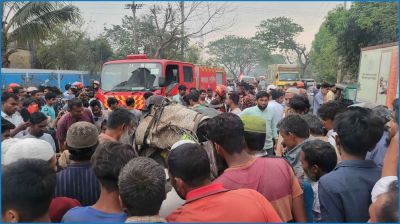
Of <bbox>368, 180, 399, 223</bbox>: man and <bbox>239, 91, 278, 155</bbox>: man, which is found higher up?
<bbox>368, 180, 399, 223</bbox>: man

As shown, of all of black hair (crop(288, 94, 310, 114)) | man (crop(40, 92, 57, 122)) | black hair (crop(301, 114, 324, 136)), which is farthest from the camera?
man (crop(40, 92, 57, 122))

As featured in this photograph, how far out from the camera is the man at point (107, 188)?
6.32 feet

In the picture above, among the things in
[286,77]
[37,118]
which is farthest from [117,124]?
[286,77]

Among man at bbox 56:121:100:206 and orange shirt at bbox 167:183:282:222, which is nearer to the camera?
orange shirt at bbox 167:183:282:222

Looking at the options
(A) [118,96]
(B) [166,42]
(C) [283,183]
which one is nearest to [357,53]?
(B) [166,42]

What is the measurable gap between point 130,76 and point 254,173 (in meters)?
8.44

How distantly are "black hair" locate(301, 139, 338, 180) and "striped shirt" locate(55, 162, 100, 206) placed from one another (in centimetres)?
144

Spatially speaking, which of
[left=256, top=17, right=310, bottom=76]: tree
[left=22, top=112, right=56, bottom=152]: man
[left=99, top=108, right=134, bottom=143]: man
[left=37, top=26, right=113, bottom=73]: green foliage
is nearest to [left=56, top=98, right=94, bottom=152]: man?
[left=22, top=112, right=56, bottom=152]: man

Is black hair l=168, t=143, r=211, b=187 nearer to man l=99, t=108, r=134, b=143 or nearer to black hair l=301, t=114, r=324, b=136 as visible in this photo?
man l=99, t=108, r=134, b=143

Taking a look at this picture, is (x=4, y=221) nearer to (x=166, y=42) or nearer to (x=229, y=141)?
(x=229, y=141)

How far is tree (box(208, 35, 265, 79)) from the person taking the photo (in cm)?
4888

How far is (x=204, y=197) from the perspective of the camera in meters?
1.87

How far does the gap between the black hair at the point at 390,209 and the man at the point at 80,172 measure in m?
1.69

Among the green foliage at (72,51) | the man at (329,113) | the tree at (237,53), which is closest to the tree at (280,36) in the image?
the tree at (237,53)
